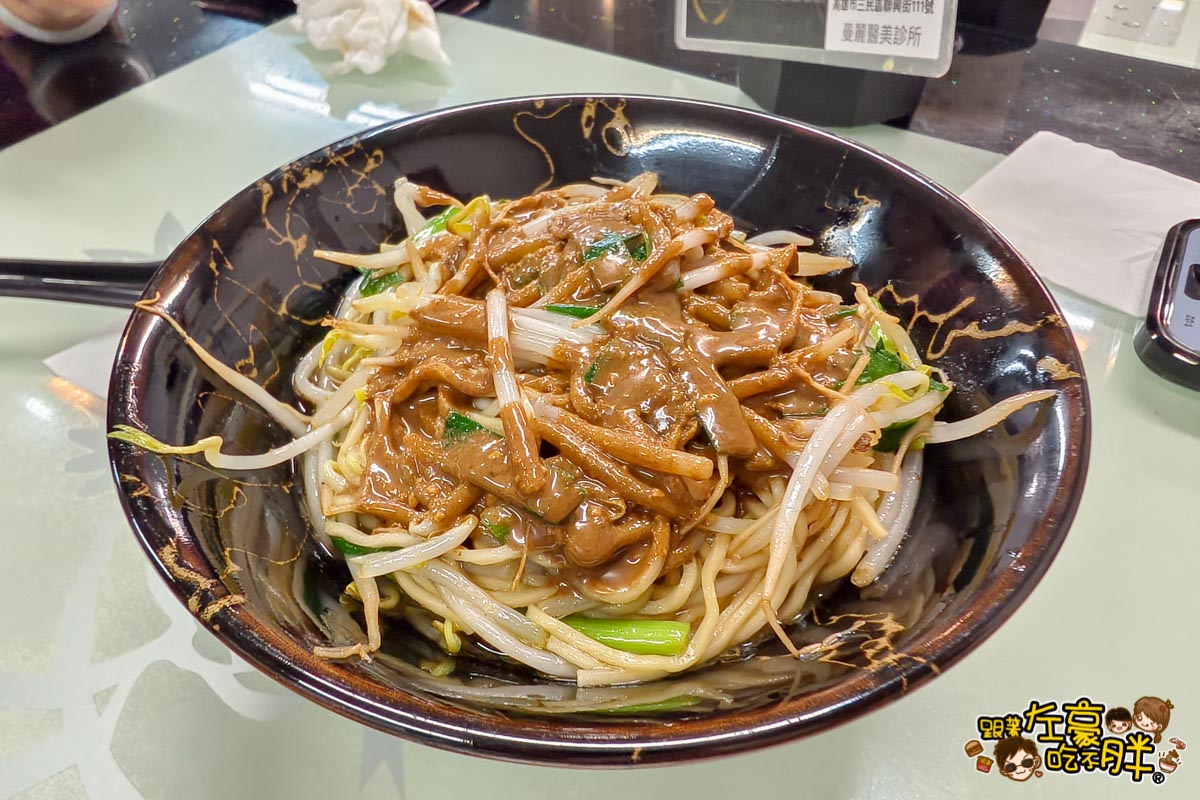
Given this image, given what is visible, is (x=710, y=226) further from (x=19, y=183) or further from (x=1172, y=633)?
(x=19, y=183)

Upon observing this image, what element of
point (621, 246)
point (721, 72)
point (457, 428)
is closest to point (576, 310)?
point (621, 246)

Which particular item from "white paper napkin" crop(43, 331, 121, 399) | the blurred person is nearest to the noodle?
"white paper napkin" crop(43, 331, 121, 399)

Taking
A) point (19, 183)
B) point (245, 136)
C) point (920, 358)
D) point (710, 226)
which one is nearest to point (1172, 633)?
point (920, 358)

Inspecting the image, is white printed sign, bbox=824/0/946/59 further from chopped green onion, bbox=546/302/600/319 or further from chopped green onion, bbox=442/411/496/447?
chopped green onion, bbox=442/411/496/447

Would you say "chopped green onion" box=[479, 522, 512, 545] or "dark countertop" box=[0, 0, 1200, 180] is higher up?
"dark countertop" box=[0, 0, 1200, 180]

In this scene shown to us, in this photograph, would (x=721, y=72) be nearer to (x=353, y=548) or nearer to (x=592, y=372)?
(x=592, y=372)
